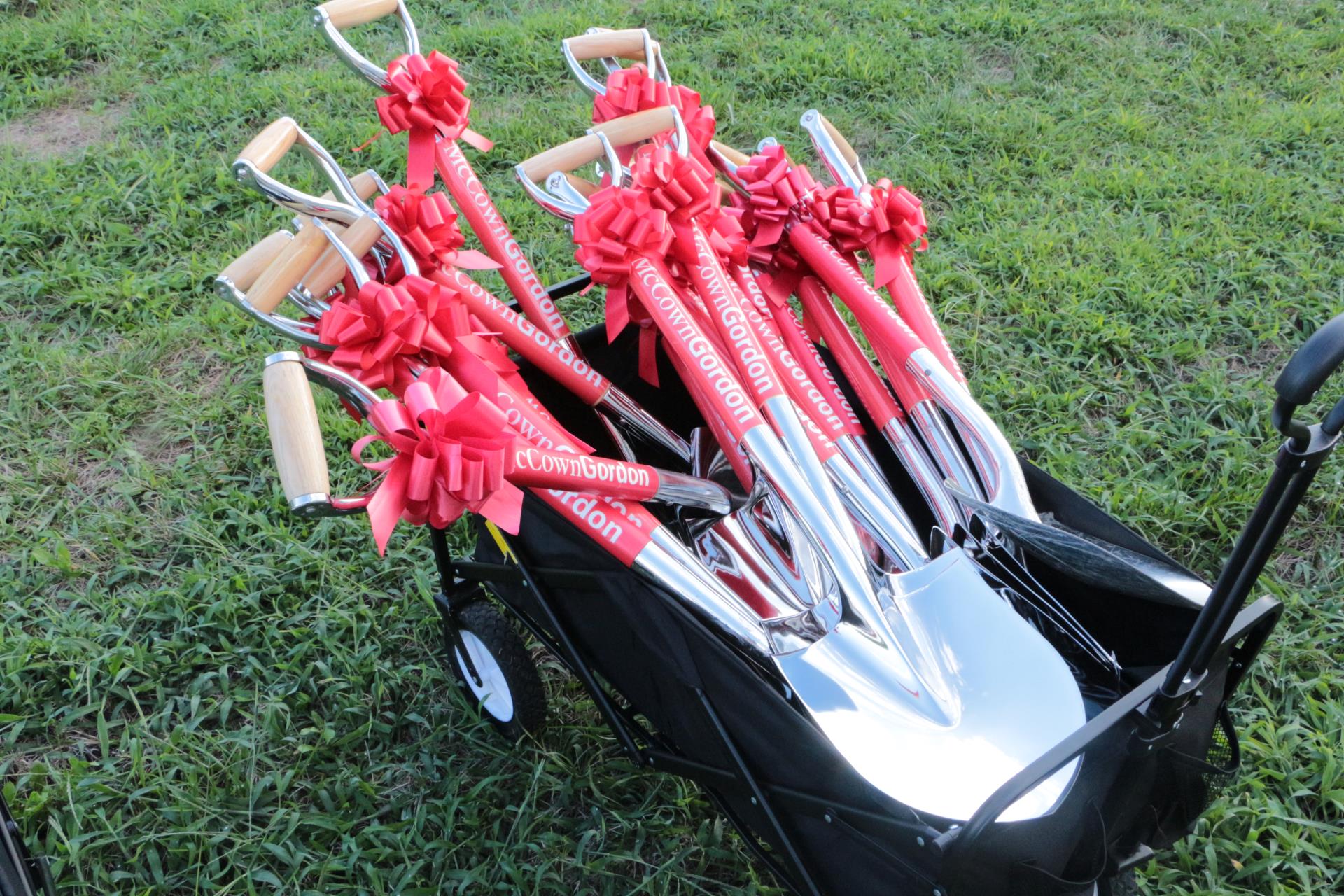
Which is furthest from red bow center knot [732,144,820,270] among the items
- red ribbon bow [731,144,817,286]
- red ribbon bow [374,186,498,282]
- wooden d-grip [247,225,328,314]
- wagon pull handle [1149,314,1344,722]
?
wagon pull handle [1149,314,1344,722]

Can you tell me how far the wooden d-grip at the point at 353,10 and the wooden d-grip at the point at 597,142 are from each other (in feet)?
1.04

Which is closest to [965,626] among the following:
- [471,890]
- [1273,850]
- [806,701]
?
[806,701]

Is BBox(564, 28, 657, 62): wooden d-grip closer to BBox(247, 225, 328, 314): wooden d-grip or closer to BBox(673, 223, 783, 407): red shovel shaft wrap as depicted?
BBox(673, 223, 783, 407): red shovel shaft wrap

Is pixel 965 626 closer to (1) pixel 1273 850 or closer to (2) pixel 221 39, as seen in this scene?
(1) pixel 1273 850

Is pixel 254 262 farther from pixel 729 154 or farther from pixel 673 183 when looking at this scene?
pixel 729 154

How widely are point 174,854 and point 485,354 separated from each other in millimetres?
899

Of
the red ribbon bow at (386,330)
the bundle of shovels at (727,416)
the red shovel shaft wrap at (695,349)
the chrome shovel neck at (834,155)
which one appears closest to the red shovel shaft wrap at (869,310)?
the bundle of shovels at (727,416)

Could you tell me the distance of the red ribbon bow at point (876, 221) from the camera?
1507mm

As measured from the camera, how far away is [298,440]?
98 cm

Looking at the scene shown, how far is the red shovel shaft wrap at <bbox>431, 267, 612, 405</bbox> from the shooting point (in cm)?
140

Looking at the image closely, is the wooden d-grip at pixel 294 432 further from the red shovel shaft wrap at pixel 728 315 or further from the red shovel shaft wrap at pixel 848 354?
the red shovel shaft wrap at pixel 848 354

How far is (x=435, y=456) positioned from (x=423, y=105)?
2.24 ft

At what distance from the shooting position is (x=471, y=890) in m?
1.44

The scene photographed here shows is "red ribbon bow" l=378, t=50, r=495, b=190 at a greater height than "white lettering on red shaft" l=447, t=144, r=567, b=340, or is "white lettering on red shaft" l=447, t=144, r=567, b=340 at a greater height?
"red ribbon bow" l=378, t=50, r=495, b=190
